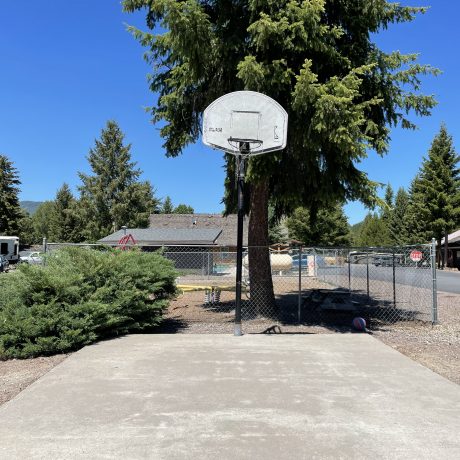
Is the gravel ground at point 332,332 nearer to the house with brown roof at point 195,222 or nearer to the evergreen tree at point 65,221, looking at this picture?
the house with brown roof at point 195,222

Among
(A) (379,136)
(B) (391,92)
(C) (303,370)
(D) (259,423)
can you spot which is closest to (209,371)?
(C) (303,370)

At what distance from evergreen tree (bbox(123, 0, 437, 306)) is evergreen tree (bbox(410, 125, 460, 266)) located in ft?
121

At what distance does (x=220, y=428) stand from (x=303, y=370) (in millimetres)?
2169

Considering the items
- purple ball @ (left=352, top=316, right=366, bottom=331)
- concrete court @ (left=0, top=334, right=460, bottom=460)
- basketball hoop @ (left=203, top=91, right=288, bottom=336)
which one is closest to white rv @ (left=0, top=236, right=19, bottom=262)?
basketball hoop @ (left=203, top=91, right=288, bottom=336)

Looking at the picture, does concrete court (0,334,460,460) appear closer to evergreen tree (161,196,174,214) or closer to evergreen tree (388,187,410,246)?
evergreen tree (388,187,410,246)

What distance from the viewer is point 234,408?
14.9ft

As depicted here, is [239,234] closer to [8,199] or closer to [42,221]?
[8,199]

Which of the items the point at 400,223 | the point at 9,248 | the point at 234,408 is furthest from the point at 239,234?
the point at 400,223

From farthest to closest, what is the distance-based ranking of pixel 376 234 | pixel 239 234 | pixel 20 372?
1. pixel 376 234
2. pixel 239 234
3. pixel 20 372

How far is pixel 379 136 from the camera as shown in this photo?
10016mm

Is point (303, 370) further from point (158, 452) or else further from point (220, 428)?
point (158, 452)

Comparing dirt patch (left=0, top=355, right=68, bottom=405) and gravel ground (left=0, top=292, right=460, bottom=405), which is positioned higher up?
gravel ground (left=0, top=292, right=460, bottom=405)

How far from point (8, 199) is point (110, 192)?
1757cm

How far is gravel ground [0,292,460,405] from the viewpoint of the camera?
628 cm
